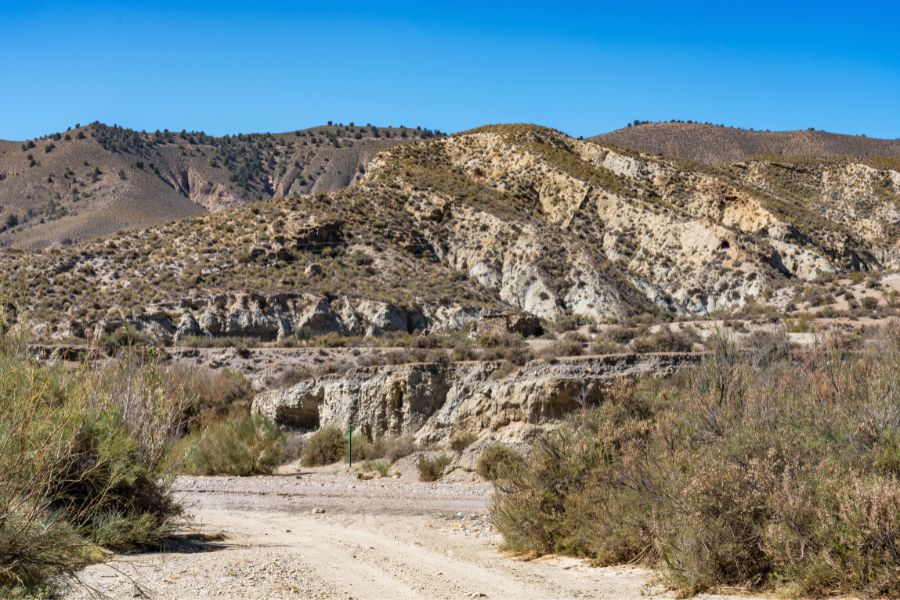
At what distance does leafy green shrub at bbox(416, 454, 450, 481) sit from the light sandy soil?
4.10m

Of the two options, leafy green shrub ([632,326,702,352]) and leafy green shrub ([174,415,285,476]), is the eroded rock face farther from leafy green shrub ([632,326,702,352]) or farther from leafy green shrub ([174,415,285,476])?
leafy green shrub ([174,415,285,476])

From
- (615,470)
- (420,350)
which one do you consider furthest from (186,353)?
(615,470)

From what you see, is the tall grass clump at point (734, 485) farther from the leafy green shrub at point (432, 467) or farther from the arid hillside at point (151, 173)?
the arid hillside at point (151, 173)

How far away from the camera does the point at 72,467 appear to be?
36.0ft

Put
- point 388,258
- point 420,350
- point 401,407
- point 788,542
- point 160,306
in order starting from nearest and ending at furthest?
1. point 788,542
2. point 401,407
3. point 420,350
4. point 160,306
5. point 388,258

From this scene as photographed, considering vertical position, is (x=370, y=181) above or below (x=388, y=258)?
above

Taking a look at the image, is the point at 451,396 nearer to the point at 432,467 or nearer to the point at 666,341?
the point at 432,467

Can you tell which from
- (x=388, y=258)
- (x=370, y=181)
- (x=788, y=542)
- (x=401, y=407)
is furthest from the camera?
(x=370, y=181)

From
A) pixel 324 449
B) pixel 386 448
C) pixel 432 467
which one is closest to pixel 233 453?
pixel 324 449

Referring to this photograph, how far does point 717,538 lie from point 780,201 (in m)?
66.4

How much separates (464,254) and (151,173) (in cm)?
8440

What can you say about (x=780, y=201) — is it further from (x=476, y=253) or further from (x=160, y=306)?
(x=160, y=306)

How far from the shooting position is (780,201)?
232ft

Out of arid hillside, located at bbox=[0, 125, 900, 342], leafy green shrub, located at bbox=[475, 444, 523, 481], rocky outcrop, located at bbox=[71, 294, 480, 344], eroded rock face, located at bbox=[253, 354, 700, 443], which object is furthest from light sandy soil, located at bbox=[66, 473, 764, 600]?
arid hillside, located at bbox=[0, 125, 900, 342]
